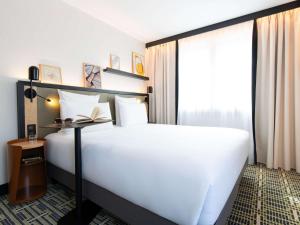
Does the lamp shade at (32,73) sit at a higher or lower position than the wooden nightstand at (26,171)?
higher

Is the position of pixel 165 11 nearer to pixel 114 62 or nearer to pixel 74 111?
pixel 114 62

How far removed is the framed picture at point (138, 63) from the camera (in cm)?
366

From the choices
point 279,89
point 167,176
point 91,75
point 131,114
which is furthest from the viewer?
point 131,114

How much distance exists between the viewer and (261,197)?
1.73 meters

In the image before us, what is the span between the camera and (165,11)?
2.63 metres

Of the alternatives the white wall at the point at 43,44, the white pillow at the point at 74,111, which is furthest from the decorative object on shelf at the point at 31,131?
the white pillow at the point at 74,111

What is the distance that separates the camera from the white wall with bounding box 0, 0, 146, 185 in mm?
1856

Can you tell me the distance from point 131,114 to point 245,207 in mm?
1995

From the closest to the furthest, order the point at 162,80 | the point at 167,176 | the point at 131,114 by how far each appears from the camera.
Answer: the point at 167,176
the point at 131,114
the point at 162,80

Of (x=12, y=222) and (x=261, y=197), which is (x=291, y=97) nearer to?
(x=261, y=197)

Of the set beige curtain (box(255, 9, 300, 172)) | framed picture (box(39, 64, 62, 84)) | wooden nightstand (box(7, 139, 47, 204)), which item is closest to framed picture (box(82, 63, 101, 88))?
framed picture (box(39, 64, 62, 84))

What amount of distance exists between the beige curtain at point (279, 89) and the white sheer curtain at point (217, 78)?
0.18 metres

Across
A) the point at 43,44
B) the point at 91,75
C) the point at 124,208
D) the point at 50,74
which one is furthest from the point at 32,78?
the point at 124,208

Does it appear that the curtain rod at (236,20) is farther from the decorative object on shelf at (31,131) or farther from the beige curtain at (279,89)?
the decorative object on shelf at (31,131)
